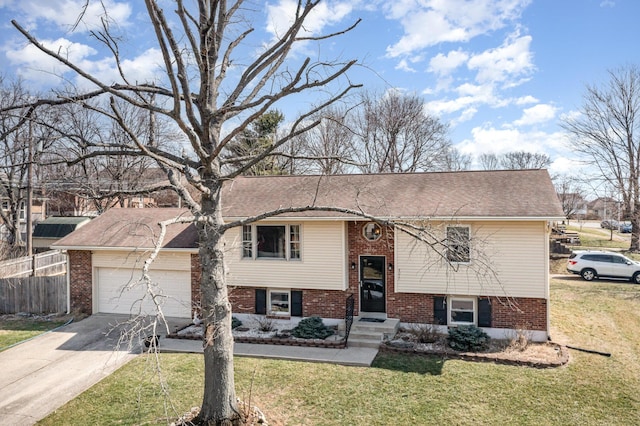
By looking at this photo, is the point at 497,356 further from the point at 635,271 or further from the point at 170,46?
the point at 635,271

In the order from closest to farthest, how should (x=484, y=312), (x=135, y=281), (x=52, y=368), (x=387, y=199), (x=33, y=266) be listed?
(x=52, y=368) < (x=484, y=312) < (x=387, y=199) < (x=135, y=281) < (x=33, y=266)

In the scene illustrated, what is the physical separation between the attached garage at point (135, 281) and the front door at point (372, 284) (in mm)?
6324

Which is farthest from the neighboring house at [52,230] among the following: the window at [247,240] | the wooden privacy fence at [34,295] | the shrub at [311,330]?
the shrub at [311,330]

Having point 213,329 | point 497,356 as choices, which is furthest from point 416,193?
point 213,329

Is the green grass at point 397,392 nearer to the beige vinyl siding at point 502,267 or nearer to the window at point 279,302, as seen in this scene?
the beige vinyl siding at point 502,267

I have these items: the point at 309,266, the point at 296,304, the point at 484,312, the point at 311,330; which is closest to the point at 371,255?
the point at 309,266

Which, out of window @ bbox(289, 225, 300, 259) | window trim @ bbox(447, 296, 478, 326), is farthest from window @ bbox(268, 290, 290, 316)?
window trim @ bbox(447, 296, 478, 326)

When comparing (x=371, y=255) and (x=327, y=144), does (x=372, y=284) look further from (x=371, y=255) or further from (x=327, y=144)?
(x=327, y=144)

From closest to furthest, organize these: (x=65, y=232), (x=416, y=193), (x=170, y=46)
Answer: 1. (x=170, y=46)
2. (x=416, y=193)
3. (x=65, y=232)

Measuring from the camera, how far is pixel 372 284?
→ 1414cm

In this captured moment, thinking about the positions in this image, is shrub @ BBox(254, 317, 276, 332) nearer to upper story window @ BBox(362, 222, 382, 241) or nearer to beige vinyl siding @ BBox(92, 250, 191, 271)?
beige vinyl siding @ BBox(92, 250, 191, 271)

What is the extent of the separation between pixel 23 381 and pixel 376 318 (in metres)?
9.66

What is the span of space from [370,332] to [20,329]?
12.0 meters

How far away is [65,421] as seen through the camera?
8273 millimetres
